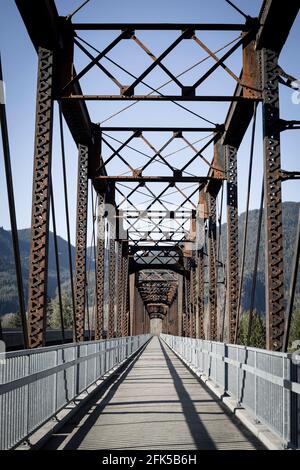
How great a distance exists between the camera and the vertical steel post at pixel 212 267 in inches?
969

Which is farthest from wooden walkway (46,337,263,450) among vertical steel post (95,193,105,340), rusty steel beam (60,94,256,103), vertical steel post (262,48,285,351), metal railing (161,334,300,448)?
vertical steel post (95,193,105,340)

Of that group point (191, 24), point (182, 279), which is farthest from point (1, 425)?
point (182, 279)

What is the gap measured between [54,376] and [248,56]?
9.07 meters

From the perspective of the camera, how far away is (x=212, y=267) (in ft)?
83.8

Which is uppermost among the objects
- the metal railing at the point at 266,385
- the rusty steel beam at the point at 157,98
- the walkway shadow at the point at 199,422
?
the rusty steel beam at the point at 157,98

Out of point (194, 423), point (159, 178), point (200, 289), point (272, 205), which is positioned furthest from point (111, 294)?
point (194, 423)

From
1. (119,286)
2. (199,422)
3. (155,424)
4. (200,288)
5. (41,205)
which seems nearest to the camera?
(155,424)

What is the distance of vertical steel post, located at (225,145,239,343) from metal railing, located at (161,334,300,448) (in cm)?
381

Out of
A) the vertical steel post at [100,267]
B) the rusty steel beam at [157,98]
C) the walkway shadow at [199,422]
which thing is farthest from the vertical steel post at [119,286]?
the rusty steel beam at [157,98]

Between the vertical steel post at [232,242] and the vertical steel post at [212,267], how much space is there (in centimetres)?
499

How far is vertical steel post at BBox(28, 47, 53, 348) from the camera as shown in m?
12.7

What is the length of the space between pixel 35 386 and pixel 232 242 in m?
11.9

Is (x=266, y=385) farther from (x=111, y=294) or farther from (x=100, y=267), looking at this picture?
(x=111, y=294)

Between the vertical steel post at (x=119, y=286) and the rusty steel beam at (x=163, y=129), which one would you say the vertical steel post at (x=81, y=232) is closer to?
the rusty steel beam at (x=163, y=129)
